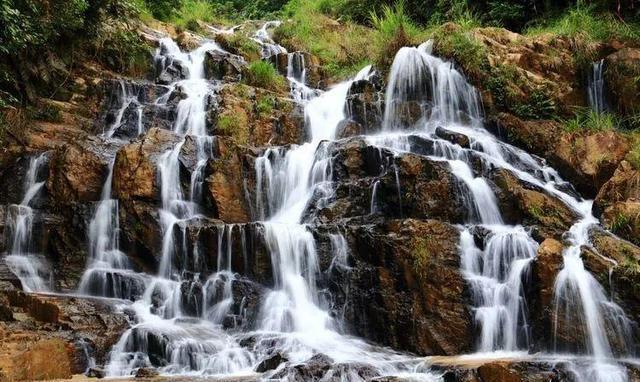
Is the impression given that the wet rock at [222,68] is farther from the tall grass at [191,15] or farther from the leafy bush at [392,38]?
the tall grass at [191,15]

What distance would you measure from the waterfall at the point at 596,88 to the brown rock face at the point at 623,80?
0.40 feet

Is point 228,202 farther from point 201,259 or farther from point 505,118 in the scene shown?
point 505,118

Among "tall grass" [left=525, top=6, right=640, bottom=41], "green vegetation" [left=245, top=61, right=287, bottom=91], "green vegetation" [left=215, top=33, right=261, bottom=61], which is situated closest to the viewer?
"tall grass" [left=525, top=6, right=640, bottom=41]

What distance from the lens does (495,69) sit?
39.5 feet

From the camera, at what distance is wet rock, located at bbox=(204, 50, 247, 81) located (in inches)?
610

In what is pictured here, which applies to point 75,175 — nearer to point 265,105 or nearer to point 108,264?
point 108,264

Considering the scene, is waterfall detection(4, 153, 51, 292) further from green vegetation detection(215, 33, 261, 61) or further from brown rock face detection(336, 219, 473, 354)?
green vegetation detection(215, 33, 261, 61)

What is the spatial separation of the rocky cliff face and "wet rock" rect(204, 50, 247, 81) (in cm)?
270

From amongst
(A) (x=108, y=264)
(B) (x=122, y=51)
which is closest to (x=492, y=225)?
(A) (x=108, y=264)

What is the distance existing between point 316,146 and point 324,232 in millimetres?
2959

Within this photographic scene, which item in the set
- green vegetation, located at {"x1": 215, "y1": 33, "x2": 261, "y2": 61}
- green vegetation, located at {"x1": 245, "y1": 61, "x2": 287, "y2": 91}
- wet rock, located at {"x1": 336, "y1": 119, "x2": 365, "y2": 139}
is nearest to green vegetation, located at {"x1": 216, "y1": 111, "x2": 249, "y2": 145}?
wet rock, located at {"x1": 336, "y1": 119, "x2": 365, "y2": 139}

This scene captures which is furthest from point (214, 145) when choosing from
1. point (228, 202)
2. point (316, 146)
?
point (316, 146)

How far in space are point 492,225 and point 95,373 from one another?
20.5 ft

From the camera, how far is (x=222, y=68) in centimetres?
1572
